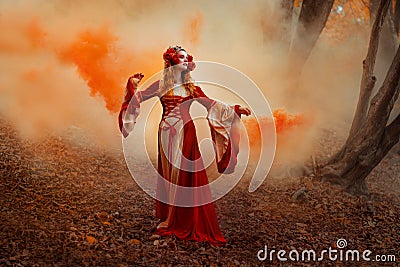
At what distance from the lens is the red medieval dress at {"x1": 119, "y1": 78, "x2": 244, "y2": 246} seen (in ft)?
15.0

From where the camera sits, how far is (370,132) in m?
6.21

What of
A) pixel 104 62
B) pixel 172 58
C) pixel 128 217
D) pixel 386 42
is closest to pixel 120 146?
pixel 104 62

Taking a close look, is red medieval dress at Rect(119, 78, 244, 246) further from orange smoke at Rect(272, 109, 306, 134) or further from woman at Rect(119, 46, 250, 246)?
orange smoke at Rect(272, 109, 306, 134)

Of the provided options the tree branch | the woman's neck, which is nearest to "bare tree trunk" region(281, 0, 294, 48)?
the tree branch

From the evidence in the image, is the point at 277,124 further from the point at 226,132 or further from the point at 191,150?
the point at 191,150

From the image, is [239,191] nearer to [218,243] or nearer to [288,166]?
[288,166]

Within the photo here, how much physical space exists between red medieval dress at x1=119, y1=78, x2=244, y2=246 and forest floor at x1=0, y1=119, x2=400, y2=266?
149 mm

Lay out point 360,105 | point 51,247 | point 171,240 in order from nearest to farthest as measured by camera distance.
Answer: point 51,247 < point 171,240 < point 360,105

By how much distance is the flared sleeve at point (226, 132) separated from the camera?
4559mm

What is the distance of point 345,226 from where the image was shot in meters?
5.53

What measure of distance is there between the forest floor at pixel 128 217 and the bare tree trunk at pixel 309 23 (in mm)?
2271

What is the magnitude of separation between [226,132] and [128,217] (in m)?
1.41

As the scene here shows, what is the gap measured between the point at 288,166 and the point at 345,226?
155 cm

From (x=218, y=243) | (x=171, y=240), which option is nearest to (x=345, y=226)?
(x=218, y=243)
